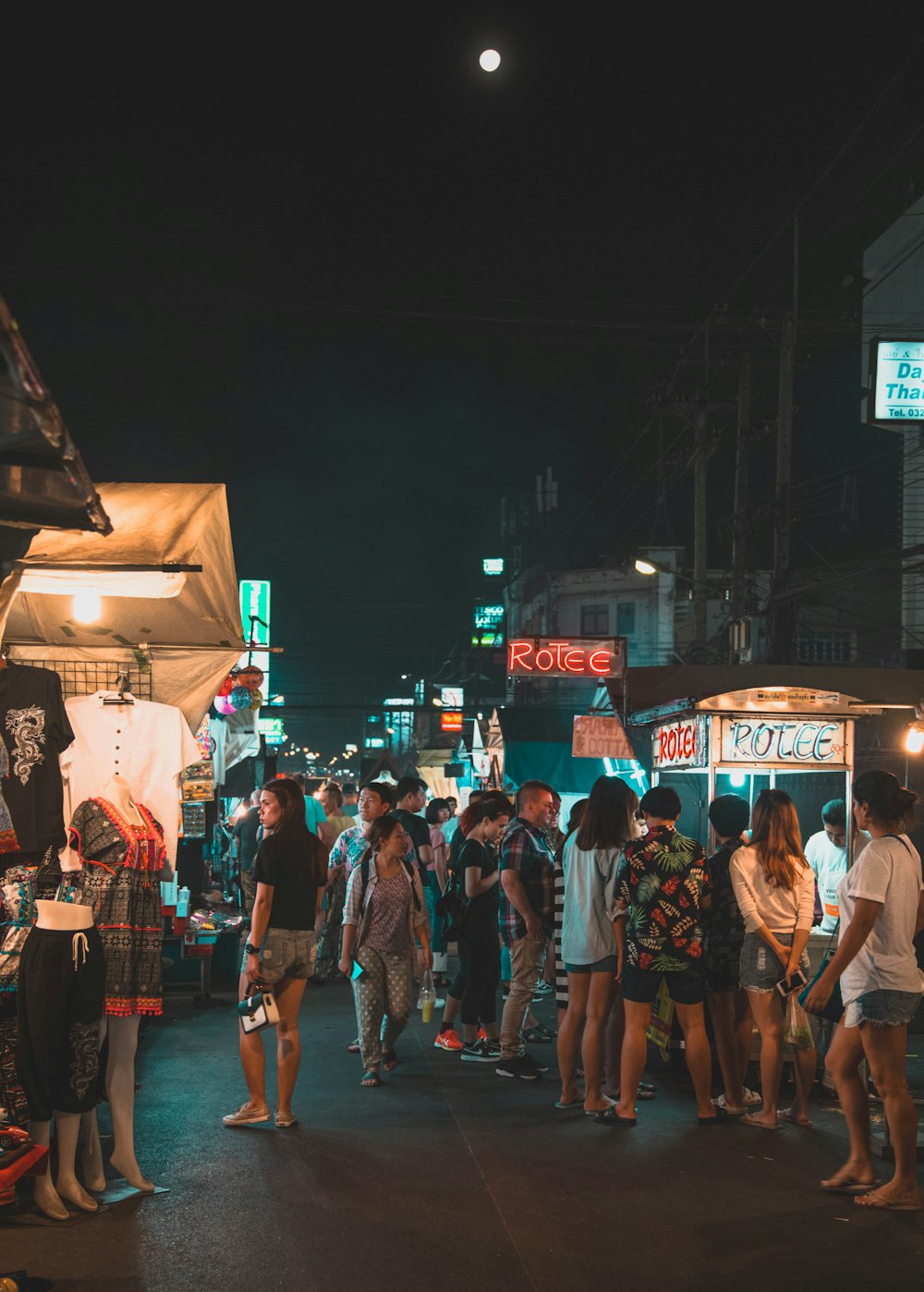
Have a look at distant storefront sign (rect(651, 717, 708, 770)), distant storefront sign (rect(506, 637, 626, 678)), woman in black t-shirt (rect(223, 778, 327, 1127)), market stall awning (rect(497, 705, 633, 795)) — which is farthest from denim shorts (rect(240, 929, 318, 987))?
market stall awning (rect(497, 705, 633, 795))

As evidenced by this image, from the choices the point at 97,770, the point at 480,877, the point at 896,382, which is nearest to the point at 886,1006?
the point at 97,770

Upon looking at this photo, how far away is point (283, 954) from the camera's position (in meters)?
7.16

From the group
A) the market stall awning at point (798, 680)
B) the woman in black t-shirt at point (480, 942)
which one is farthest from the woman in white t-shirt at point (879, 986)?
the market stall awning at point (798, 680)

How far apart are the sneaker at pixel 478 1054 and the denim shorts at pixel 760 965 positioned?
2.79 meters

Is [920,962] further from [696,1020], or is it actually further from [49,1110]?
[49,1110]

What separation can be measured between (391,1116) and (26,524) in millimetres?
4812

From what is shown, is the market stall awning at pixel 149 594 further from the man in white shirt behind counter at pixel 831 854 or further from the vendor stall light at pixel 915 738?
the vendor stall light at pixel 915 738

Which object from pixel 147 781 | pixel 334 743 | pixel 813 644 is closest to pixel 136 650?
pixel 147 781

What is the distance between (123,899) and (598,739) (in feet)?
23.4

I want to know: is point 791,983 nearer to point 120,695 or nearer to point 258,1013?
point 258,1013

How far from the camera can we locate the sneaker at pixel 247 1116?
23.2 feet

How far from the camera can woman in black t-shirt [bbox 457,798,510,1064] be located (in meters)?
9.59

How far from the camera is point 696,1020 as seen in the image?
7352mm

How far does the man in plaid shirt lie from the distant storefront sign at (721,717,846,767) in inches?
68.0
